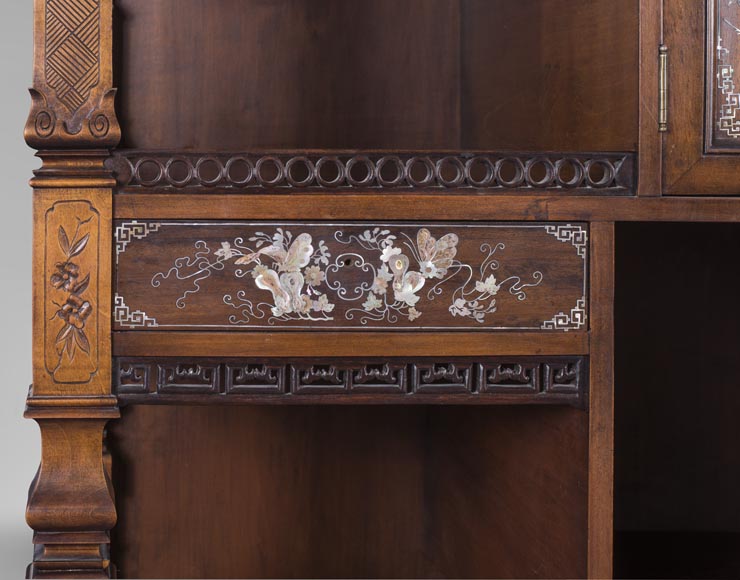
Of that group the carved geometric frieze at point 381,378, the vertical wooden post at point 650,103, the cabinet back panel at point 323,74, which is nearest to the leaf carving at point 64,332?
the carved geometric frieze at point 381,378

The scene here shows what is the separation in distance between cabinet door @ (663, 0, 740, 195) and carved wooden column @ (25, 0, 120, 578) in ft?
2.50

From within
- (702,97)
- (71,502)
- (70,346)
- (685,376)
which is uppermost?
(702,97)

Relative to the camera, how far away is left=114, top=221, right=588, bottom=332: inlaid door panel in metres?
1.26

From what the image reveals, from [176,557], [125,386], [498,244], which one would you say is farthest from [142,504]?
[498,244]

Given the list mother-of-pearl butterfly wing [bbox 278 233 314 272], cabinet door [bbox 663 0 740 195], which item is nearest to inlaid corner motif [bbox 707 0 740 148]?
cabinet door [bbox 663 0 740 195]

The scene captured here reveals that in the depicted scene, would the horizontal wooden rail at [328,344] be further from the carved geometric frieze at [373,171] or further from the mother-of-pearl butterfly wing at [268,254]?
the carved geometric frieze at [373,171]

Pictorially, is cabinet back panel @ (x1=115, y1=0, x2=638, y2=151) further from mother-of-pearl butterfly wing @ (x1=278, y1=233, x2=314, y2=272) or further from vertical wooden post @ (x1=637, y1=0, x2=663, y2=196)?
mother-of-pearl butterfly wing @ (x1=278, y1=233, x2=314, y2=272)

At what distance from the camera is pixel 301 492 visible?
6.07 feet

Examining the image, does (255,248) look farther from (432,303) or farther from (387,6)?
(387,6)

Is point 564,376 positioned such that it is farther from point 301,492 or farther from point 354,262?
point 301,492

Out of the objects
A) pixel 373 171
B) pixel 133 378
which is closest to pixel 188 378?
pixel 133 378

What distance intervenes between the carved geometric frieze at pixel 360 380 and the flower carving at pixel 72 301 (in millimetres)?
97

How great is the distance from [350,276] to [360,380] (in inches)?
5.7

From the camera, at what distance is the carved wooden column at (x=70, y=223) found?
124 cm
